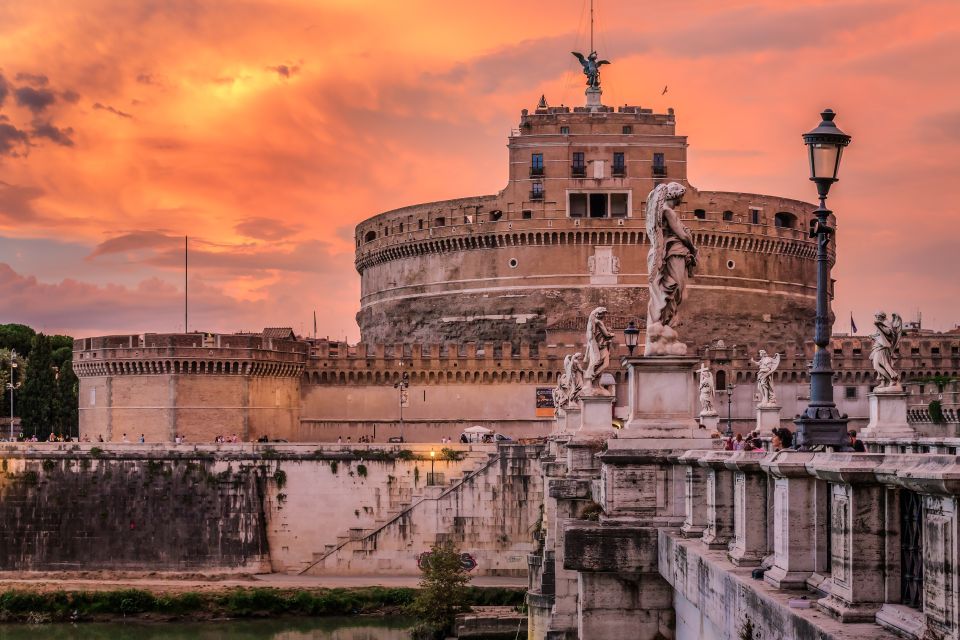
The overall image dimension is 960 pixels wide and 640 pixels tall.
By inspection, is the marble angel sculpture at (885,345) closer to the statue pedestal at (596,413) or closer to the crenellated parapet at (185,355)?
the statue pedestal at (596,413)

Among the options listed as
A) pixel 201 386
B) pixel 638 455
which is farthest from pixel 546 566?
pixel 201 386

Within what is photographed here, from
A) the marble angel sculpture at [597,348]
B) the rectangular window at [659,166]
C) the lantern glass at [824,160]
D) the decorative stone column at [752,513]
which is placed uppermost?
the rectangular window at [659,166]

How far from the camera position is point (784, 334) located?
63.0m

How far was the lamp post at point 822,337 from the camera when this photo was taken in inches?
374

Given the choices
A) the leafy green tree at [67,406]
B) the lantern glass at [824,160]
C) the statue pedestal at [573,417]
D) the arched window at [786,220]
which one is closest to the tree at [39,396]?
the leafy green tree at [67,406]

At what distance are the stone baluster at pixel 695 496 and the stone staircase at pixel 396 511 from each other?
3147cm

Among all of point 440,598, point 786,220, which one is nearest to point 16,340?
point 786,220

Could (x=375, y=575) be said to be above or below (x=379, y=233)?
below

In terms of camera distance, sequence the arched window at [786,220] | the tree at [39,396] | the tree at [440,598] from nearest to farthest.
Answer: the tree at [440,598], the tree at [39,396], the arched window at [786,220]

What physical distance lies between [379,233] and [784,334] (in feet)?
69.1

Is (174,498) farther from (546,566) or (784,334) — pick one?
(784,334)

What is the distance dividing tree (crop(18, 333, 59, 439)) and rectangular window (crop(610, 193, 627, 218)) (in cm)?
2640

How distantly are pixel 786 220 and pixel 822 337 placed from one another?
2188 inches

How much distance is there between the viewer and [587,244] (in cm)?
5988
